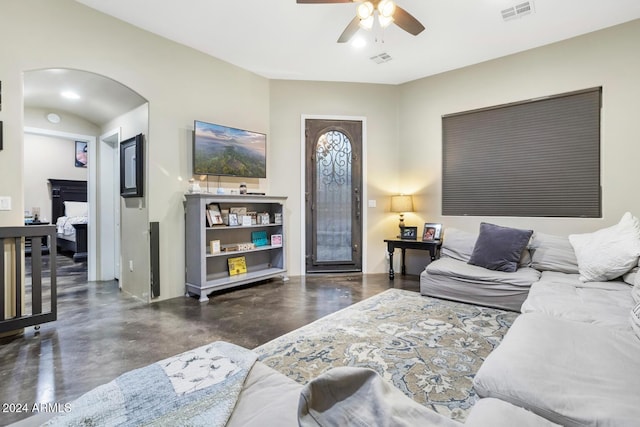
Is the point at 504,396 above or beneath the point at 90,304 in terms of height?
above

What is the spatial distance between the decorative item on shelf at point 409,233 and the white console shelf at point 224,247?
1787 mm

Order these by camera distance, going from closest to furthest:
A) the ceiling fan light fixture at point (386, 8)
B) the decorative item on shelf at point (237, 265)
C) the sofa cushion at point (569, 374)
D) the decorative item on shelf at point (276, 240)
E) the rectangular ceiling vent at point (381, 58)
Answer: the sofa cushion at point (569, 374) → the ceiling fan light fixture at point (386, 8) → the rectangular ceiling vent at point (381, 58) → the decorative item on shelf at point (237, 265) → the decorative item on shelf at point (276, 240)

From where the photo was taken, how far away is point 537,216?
13.2ft

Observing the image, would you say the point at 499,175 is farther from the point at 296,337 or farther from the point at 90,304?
the point at 90,304

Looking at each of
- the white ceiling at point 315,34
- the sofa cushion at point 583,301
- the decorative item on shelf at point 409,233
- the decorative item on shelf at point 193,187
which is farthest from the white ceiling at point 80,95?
the sofa cushion at point 583,301

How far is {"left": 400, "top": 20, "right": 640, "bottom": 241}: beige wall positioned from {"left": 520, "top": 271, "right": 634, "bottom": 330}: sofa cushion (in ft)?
4.20

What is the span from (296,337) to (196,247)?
180 cm

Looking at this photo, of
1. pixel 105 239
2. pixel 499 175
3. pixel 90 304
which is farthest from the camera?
pixel 105 239

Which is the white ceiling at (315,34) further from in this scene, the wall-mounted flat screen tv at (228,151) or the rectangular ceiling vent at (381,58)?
the wall-mounted flat screen tv at (228,151)

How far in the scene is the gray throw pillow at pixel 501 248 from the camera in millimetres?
3471

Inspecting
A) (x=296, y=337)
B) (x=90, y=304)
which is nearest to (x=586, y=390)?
(x=296, y=337)

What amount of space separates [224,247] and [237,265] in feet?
1.06

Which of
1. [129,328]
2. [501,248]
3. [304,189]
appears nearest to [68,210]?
[304,189]

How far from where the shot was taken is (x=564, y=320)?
186 cm
